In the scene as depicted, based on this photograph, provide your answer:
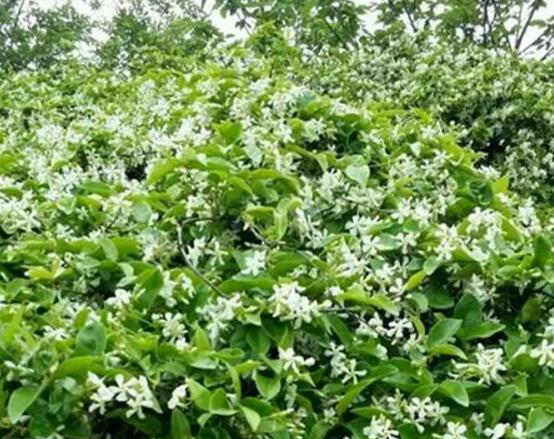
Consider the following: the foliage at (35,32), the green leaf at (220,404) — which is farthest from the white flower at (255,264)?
the foliage at (35,32)

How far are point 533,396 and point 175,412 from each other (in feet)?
2.15

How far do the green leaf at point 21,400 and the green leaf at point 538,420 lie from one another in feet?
2.70

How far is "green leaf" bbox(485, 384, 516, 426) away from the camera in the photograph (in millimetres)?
1652

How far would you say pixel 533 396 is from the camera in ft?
5.44

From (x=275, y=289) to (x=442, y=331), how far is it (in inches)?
14.3

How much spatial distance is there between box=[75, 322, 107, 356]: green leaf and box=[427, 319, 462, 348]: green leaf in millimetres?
651

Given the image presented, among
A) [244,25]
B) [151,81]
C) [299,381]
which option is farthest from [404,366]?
[244,25]

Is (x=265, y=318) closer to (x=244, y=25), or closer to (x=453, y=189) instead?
(x=453, y=189)

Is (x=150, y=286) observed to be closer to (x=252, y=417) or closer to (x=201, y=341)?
(x=201, y=341)

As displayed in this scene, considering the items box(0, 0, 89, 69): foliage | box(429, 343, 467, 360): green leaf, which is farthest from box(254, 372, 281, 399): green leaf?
box(0, 0, 89, 69): foliage

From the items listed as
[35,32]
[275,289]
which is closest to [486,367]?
[275,289]

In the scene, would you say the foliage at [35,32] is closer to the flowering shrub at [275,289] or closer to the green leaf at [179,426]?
the flowering shrub at [275,289]

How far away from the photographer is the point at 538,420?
1597 mm

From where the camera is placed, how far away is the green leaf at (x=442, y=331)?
1772mm
